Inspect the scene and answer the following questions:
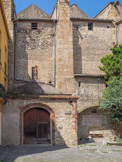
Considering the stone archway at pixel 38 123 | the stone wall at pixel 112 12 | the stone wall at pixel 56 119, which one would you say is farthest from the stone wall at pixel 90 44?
the stone archway at pixel 38 123

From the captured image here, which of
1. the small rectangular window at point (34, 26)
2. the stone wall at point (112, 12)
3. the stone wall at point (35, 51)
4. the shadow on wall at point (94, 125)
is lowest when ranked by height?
the shadow on wall at point (94, 125)

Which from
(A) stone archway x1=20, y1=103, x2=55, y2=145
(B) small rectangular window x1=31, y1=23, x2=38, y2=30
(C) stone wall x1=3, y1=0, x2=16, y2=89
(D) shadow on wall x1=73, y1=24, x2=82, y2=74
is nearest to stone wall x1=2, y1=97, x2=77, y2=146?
(A) stone archway x1=20, y1=103, x2=55, y2=145

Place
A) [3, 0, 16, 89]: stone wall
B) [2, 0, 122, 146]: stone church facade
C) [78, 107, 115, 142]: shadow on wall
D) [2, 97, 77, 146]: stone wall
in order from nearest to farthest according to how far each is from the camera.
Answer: [2, 97, 77, 146]: stone wall < [3, 0, 16, 89]: stone wall < [2, 0, 122, 146]: stone church facade < [78, 107, 115, 142]: shadow on wall

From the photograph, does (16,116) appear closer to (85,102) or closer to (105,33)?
(85,102)

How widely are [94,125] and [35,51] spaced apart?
27.7 feet

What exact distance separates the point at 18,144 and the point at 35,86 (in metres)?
4.75

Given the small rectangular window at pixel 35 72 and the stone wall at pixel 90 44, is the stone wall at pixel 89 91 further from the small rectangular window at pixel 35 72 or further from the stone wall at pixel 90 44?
the small rectangular window at pixel 35 72

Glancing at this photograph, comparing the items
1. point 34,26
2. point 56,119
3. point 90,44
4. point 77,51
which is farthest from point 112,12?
point 56,119

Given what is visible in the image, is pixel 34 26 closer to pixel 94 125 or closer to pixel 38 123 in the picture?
pixel 38 123

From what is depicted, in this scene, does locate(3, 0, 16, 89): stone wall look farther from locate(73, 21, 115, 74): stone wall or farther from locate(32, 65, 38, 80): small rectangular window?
locate(73, 21, 115, 74): stone wall

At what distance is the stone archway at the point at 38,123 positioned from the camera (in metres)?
17.0

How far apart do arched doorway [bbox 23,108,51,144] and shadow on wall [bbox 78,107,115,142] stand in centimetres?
513

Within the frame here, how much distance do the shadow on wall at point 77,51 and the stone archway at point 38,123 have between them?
6790 mm

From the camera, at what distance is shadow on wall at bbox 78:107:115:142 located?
21.7 metres
